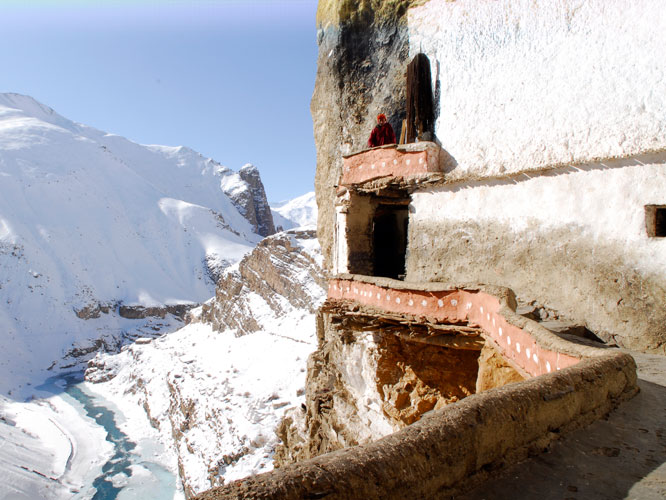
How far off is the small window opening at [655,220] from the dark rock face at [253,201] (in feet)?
326

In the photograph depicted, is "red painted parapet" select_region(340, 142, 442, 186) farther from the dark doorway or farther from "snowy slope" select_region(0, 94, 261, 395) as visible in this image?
"snowy slope" select_region(0, 94, 261, 395)

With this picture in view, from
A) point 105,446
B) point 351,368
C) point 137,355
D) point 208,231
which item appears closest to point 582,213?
point 351,368

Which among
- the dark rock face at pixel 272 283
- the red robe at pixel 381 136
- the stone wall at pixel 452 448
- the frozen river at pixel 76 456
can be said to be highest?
the red robe at pixel 381 136

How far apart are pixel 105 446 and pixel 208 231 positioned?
52.7 metres

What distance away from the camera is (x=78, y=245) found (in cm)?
6303

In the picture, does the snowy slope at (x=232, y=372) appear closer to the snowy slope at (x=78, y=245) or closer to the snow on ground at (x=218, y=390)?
the snow on ground at (x=218, y=390)

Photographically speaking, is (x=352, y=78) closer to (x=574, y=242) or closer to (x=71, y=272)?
(x=574, y=242)

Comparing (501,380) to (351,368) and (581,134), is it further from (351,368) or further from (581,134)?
(351,368)

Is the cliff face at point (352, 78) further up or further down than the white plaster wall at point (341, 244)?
further up

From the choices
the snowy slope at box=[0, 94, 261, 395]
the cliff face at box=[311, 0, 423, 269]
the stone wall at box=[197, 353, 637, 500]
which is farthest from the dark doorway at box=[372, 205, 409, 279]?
the snowy slope at box=[0, 94, 261, 395]

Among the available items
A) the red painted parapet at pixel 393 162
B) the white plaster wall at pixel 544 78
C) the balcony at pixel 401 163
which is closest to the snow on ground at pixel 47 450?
the red painted parapet at pixel 393 162

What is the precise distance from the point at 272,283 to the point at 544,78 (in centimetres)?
3447

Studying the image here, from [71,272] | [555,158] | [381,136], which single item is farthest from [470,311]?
[71,272]

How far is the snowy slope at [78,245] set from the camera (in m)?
51.8
